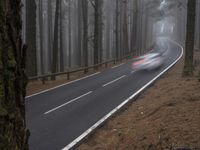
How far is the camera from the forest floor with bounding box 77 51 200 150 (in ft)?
23.9

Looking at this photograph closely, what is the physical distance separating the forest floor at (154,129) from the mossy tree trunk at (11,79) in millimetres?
4751

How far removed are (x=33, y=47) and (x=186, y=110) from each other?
1424 centimetres

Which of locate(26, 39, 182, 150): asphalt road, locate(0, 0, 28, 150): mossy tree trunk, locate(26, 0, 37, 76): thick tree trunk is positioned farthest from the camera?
locate(26, 0, 37, 76): thick tree trunk

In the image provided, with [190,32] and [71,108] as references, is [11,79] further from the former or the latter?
[190,32]

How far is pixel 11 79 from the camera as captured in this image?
6.67 feet

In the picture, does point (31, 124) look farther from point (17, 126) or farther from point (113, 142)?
point (17, 126)

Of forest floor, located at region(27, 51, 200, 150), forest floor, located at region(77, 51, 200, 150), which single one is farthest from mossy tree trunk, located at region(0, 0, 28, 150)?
forest floor, located at region(27, 51, 200, 150)

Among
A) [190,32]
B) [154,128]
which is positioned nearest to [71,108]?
[154,128]

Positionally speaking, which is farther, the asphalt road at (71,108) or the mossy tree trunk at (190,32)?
the mossy tree trunk at (190,32)

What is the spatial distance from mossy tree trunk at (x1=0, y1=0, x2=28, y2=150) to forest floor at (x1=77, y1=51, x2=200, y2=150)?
4.75m

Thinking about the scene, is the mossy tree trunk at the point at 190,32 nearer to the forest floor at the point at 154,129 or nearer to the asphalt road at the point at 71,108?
the asphalt road at the point at 71,108

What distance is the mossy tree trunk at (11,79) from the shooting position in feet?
6.40

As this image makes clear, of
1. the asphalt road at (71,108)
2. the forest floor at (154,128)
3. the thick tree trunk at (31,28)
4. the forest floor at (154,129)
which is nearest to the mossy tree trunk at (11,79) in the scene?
the forest floor at (154,129)

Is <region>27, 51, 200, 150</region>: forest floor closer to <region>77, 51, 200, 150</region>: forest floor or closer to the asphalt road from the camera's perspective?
<region>77, 51, 200, 150</region>: forest floor
